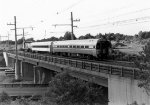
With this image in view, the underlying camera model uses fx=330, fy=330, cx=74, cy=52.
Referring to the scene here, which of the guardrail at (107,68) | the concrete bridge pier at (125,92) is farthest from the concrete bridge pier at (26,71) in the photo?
the concrete bridge pier at (125,92)

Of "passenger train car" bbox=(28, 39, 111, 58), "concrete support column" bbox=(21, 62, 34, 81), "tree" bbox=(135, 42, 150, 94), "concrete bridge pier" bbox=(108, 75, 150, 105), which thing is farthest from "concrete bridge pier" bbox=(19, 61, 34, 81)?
"tree" bbox=(135, 42, 150, 94)

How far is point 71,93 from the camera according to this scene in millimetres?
19047

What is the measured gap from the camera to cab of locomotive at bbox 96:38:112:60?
3869 cm

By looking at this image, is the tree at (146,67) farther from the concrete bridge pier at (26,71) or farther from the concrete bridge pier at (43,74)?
the concrete bridge pier at (26,71)

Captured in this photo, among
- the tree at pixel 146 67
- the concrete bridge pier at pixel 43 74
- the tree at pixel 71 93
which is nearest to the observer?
the tree at pixel 146 67

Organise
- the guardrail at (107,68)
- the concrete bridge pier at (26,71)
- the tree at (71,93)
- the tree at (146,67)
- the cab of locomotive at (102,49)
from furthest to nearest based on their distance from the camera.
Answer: the concrete bridge pier at (26,71) < the cab of locomotive at (102,49) < the guardrail at (107,68) < the tree at (71,93) < the tree at (146,67)

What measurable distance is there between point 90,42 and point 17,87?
15.2m

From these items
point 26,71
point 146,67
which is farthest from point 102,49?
point 26,71

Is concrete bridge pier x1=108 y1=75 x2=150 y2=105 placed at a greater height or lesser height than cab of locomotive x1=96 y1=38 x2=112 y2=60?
lesser

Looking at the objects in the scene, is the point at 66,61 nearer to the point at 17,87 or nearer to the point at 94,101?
the point at 17,87

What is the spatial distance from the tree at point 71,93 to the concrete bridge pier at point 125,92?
2266 millimetres

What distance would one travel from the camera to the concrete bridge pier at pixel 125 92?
19612 mm

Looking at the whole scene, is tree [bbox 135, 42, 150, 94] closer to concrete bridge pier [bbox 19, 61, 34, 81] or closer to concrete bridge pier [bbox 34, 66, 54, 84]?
concrete bridge pier [bbox 34, 66, 54, 84]

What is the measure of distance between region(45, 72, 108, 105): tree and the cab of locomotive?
19088mm
